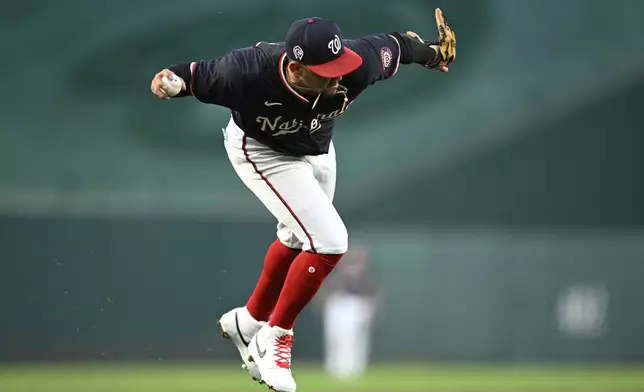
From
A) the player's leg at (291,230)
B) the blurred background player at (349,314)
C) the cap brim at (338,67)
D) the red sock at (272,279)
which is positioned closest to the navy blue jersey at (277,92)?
the player's leg at (291,230)

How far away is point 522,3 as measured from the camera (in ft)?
62.3

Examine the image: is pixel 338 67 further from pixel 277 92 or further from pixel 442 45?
pixel 442 45

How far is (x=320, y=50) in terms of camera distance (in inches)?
191

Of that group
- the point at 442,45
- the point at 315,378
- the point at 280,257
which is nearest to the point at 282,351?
the point at 280,257

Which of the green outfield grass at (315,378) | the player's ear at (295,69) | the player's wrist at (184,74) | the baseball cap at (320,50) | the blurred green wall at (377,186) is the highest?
the baseball cap at (320,50)

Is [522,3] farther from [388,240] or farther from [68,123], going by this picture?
[68,123]

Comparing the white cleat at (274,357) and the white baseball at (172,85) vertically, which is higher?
the white baseball at (172,85)

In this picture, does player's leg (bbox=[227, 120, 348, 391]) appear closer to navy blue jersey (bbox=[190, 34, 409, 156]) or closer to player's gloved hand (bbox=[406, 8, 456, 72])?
navy blue jersey (bbox=[190, 34, 409, 156])

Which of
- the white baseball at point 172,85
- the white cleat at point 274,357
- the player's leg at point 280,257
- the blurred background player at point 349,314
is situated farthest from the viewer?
the blurred background player at point 349,314

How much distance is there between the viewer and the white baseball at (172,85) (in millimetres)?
4773

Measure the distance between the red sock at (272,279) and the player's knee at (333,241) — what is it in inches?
18.4

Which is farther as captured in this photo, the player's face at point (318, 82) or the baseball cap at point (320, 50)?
the player's face at point (318, 82)

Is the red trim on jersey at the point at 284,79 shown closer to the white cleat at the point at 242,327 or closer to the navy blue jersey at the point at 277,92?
the navy blue jersey at the point at 277,92

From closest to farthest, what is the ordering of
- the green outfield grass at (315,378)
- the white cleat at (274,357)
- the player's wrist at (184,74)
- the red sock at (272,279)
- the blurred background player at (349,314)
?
1. the player's wrist at (184,74)
2. the white cleat at (274,357)
3. the red sock at (272,279)
4. the green outfield grass at (315,378)
5. the blurred background player at (349,314)
